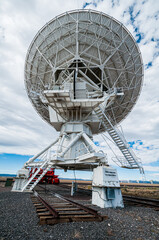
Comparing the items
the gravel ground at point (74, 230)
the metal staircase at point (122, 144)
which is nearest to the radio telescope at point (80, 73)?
the metal staircase at point (122, 144)

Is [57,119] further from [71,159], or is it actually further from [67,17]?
[67,17]

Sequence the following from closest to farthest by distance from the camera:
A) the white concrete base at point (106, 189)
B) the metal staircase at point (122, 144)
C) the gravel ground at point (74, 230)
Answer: the gravel ground at point (74, 230) < the white concrete base at point (106, 189) < the metal staircase at point (122, 144)

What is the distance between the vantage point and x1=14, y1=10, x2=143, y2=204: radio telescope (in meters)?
10.4

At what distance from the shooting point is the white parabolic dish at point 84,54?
34.9ft

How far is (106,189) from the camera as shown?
601cm

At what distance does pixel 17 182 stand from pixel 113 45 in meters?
12.6

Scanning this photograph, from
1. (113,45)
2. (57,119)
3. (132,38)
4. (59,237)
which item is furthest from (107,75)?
(59,237)

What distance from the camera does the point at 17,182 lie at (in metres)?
10.4

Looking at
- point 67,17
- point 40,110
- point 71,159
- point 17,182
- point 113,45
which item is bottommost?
point 17,182

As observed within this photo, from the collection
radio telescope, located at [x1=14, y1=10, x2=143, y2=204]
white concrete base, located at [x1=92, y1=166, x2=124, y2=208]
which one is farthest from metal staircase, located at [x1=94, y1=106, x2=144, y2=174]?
white concrete base, located at [x1=92, y1=166, x2=124, y2=208]

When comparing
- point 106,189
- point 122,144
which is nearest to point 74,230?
point 106,189

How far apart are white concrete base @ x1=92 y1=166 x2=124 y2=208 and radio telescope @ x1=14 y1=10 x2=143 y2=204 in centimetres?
307

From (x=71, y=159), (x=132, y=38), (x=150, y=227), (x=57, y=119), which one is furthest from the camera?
(x=57, y=119)

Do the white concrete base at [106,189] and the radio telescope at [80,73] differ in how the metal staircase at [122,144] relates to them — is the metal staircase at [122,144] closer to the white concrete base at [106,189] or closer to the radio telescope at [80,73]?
the radio telescope at [80,73]
